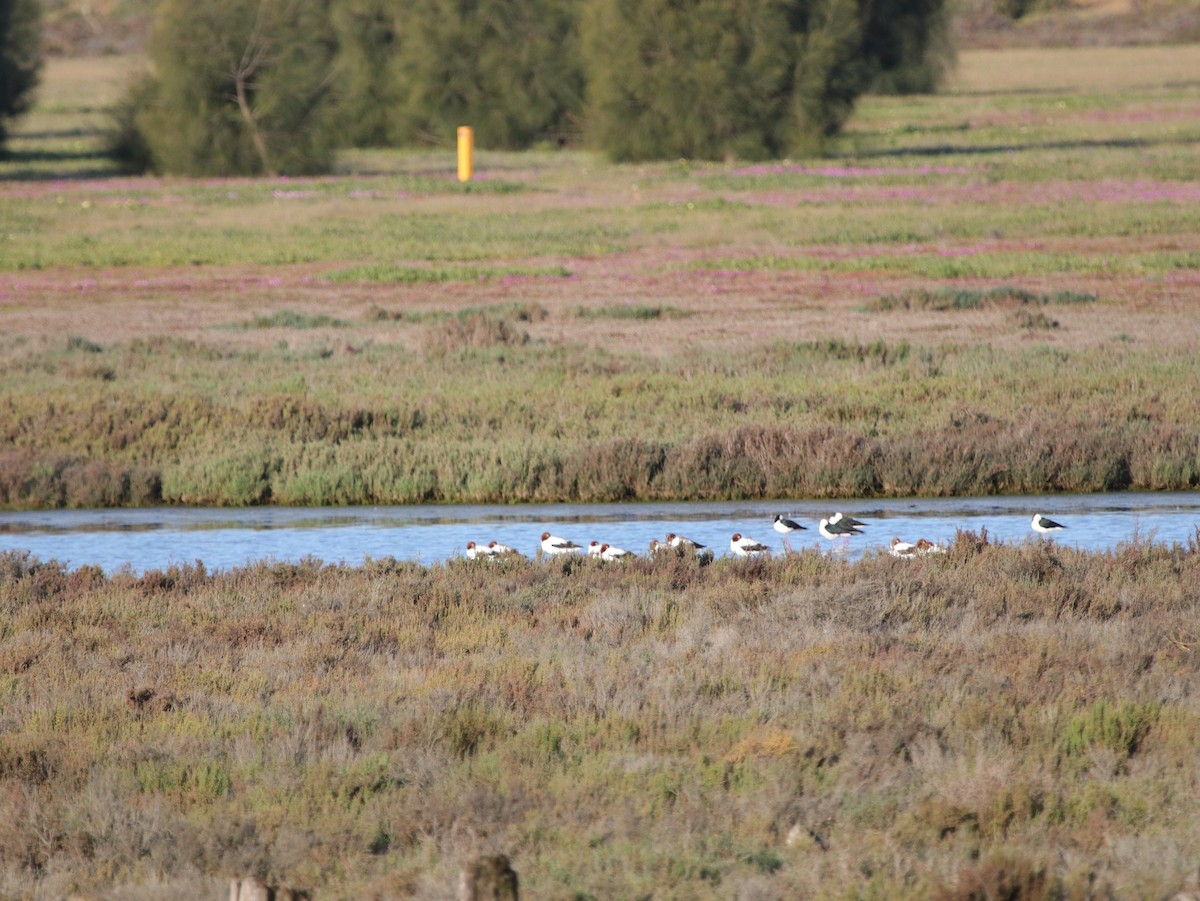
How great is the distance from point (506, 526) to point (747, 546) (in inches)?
115

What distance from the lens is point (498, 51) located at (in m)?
65.4

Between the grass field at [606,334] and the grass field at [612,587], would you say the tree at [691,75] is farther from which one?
Result: the grass field at [612,587]

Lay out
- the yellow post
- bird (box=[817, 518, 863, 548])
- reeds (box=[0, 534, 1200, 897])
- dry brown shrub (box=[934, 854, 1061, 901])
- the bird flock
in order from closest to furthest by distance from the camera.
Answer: dry brown shrub (box=[934, 854, 1061, 901])
reeds (box=[0, 534, 1200, 897])
the bird flock
bird (box=[817, 518, 863, 548])
the yellow post

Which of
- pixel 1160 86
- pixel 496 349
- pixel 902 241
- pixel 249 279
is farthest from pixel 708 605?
pixel 1160 86

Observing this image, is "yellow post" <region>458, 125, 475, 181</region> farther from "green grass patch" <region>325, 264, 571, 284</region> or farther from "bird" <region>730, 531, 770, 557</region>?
"bird" <region>730, 531, 770, 557</region>

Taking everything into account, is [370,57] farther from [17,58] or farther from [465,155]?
[465,155]

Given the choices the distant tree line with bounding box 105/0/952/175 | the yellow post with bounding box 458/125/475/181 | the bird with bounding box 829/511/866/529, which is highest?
the distant tree line with bounding box 105/0/952/175

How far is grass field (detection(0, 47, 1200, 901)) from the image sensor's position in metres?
6.04

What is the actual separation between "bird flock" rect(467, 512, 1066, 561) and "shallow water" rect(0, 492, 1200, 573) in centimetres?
11

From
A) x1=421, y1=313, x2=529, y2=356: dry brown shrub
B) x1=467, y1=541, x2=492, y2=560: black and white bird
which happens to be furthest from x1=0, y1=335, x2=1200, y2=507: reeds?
x1=467, y1=541, x2=492, y2=560: black and white bird

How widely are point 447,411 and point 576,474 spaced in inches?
102

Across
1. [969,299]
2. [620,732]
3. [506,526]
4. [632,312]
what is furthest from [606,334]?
[620,732]

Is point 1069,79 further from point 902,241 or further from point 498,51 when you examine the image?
point 902,241

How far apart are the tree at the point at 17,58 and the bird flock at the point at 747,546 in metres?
54.8
